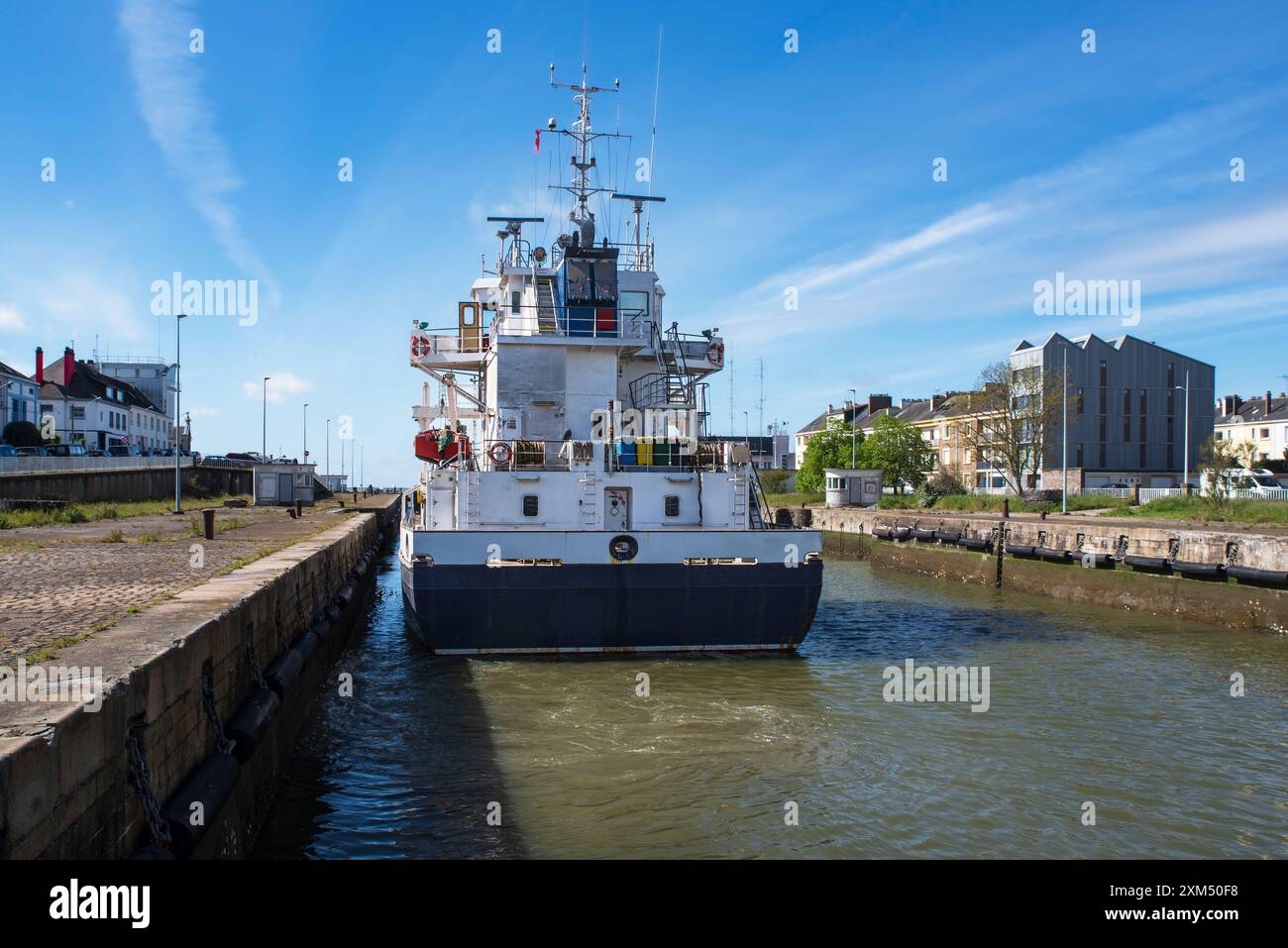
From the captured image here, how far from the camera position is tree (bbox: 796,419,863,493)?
70875 mm

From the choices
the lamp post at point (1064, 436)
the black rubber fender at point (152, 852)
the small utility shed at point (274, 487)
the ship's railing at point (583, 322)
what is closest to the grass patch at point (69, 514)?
the small utility shed at point (274, 487)

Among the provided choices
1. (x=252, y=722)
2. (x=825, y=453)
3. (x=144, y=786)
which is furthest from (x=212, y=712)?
(x=825, y=453)

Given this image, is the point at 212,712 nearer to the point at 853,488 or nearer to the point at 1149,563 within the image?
the point at 1149,563

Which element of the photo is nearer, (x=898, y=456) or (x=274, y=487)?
(x=274, y=487)

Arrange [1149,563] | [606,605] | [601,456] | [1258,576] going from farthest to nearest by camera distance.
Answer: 1. [1149,563]
2. [1258,576]
3. [601,456]
4. [606,605]

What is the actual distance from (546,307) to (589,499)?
4.63 meters

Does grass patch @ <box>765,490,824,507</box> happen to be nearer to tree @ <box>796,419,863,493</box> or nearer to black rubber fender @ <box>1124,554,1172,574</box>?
tree @ <box>796,419,863,493</box>

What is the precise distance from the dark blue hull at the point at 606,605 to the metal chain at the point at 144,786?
339 inches

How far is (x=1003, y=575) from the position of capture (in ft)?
91.5

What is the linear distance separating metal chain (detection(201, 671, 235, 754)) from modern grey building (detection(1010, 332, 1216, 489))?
62493 millimetres

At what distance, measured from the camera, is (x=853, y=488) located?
57.2 meters

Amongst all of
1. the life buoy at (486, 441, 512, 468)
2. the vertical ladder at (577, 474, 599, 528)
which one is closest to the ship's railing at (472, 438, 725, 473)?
the life buoy at (486, 441, 512, 468)

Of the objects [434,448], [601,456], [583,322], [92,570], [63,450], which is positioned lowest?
[92,570]

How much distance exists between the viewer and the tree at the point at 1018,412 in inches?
2067
